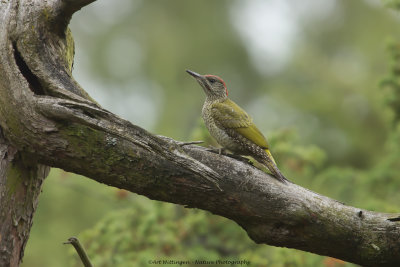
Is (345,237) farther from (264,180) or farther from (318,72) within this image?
(318,72)

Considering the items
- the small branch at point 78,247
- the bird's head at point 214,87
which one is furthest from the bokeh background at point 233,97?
the small branch at point 78,247

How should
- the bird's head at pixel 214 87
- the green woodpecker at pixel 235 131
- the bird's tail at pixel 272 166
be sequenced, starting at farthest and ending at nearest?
the bird's head at pixel 214 87
the green woodpecker at pixel 235 131
the bird's tail at pixel 272 166

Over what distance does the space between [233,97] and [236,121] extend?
1244cm

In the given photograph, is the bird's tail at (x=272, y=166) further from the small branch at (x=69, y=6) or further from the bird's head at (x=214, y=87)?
the small branch at (x=69, y=6)

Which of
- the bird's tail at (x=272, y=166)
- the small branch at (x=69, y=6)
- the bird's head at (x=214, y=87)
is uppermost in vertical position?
the bird's head at (x=214, y=87)

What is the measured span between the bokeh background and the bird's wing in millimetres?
1020

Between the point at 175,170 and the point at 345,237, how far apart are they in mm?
1332

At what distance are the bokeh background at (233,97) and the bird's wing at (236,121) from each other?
1.02 metres

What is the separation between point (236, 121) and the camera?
5.67m

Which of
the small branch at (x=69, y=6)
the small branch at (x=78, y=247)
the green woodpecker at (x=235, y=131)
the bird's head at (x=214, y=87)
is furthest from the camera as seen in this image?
the bird's head at (x=214, y=87)

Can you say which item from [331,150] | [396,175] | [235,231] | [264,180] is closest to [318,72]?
[331,150]

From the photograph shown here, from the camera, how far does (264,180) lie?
13.3 ft

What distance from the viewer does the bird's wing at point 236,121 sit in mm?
5355

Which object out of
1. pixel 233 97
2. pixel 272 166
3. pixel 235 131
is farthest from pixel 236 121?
pixel 233 97
